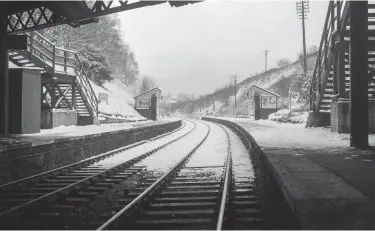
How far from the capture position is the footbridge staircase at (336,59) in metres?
13.6

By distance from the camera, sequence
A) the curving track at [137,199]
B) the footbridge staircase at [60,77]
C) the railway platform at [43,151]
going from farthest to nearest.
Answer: the footbridge staircase at [60,77] → the railway platform at [43,151] → the curving track at [137,199]

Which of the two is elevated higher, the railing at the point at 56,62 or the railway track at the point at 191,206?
the railing at the point at 56,62

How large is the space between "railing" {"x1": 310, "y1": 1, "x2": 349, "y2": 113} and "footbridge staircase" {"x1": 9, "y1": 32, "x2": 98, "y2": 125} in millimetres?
12196

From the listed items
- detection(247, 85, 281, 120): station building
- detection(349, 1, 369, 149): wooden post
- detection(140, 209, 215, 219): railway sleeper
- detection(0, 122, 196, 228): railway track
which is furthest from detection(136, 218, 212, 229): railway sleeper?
detection(247, 85, 281, 120): station building

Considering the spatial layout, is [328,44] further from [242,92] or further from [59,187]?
[242,92]

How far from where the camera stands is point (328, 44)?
631 inches

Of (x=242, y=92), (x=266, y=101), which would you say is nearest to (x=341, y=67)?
(x=266, y=101)

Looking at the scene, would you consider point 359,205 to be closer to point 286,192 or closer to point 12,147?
point 286,192

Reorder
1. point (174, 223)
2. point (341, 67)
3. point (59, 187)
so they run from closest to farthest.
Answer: point (174, 223) < point (59, 187) < point (341, 67)

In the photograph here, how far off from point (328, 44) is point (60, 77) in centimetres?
1280

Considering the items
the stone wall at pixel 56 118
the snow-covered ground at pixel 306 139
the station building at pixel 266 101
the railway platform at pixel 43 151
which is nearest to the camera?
the railway platform at pixel 43 151

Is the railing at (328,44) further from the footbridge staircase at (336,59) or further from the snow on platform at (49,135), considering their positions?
the snow on platform at (49,135)

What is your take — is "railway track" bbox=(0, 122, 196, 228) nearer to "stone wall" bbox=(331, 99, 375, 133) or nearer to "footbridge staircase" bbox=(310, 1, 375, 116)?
"stone wall" bbox=(331, 99, 375, 133)

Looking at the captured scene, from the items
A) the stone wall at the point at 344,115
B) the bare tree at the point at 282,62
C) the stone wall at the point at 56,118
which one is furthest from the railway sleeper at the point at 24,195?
the bare tree at the point at 282,62
